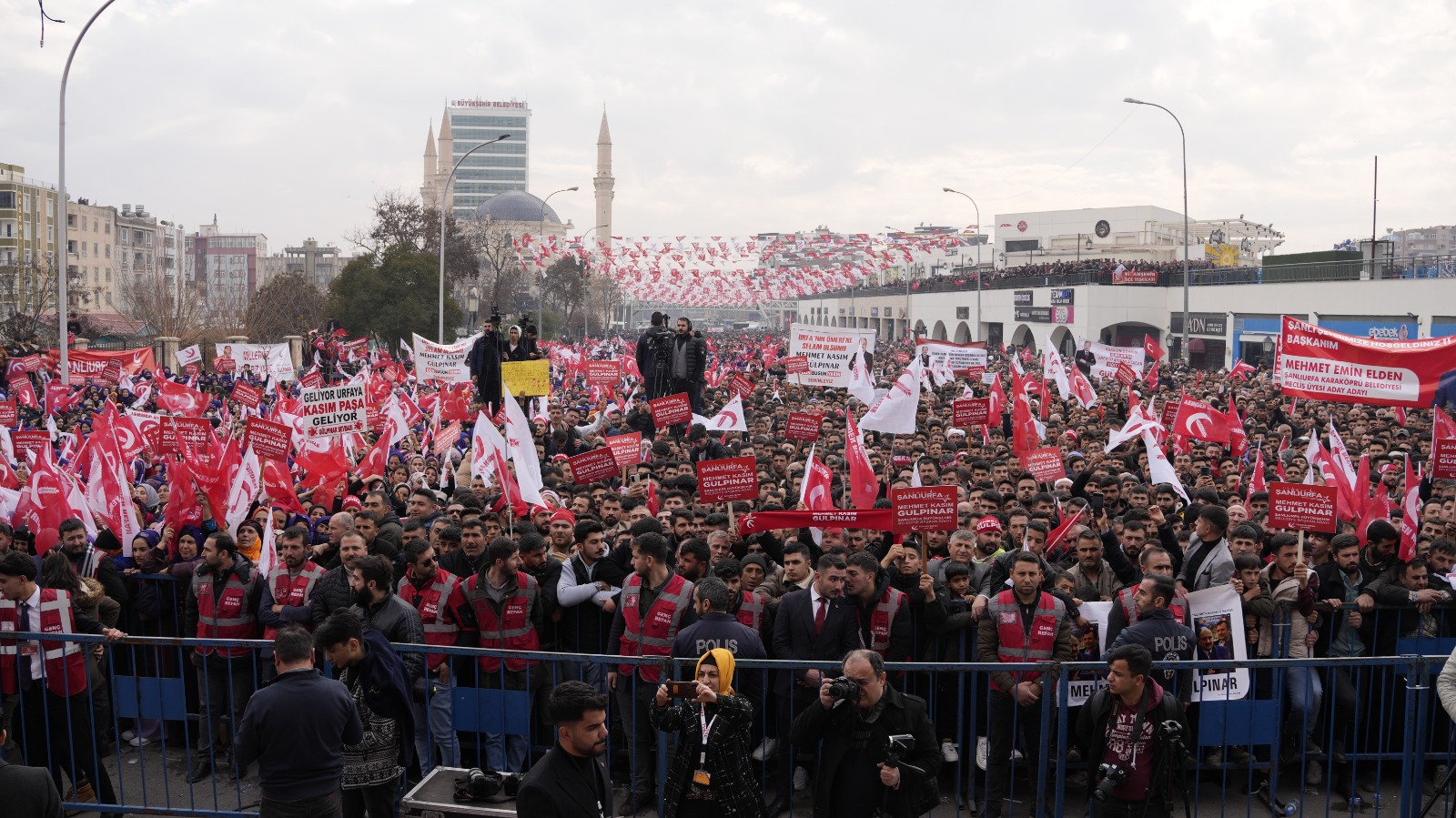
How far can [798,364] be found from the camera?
20.5 metres

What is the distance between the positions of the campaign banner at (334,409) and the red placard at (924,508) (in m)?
6.09

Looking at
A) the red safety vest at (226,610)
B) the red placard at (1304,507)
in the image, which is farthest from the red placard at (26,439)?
the red placard at (1304,507)

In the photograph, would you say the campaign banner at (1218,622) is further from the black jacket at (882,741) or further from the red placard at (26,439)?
the red placard at (26,439)

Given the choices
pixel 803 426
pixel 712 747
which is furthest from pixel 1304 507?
pixel 803 426

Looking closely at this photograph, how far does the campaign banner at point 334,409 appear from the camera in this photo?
11.6m

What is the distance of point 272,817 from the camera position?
16.9ft

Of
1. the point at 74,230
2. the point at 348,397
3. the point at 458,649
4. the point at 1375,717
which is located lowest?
the point at 1375,717

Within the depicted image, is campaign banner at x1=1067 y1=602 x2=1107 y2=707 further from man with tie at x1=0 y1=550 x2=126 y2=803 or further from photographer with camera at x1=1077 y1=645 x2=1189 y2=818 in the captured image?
man with tie at x1=0 y1=550 x2=126 y2=803

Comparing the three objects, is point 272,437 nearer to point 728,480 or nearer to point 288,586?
point 288,586

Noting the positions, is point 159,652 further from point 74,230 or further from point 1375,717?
point 74,230

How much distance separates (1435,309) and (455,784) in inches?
1329

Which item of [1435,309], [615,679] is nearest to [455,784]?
[615,679]

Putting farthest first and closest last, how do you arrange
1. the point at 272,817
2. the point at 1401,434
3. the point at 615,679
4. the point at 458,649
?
the point at 1401,434 < the point at 615,679 < the point at 458,649 < the point at 272,817

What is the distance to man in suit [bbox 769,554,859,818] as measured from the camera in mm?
6613
